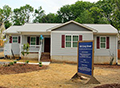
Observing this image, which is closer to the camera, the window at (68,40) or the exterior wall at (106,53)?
the window at (68,40)

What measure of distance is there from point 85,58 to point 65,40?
28.7 ft

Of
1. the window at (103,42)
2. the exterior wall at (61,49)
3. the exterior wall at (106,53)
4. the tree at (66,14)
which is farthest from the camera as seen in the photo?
the tree at (66,14)

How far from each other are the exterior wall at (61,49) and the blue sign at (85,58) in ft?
26.7

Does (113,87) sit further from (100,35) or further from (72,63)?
(100,35)

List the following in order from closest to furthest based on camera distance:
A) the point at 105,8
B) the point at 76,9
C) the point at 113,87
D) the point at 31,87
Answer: the point at 113,87 → the point at 31,87 → the point at 105,8 → the point at 76,9

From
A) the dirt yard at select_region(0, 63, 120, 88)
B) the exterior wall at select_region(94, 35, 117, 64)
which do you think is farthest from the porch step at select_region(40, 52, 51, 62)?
the dirt yard at select_region(0, 63, 120, 88)

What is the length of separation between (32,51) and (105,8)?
1151 inches

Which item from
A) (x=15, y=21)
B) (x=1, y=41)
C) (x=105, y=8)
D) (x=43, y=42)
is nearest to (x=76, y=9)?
(x=105, y=8)

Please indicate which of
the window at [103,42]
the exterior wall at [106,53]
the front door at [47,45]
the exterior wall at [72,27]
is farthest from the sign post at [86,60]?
the front door at [47,45]

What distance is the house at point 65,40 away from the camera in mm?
16625

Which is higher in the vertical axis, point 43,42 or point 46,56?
point 43,42

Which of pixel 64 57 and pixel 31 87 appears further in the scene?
pixel 64 57

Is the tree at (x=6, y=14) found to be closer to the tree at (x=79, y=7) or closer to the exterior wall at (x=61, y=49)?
the tree at (x=79, y=7)

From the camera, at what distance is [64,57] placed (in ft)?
54.9
